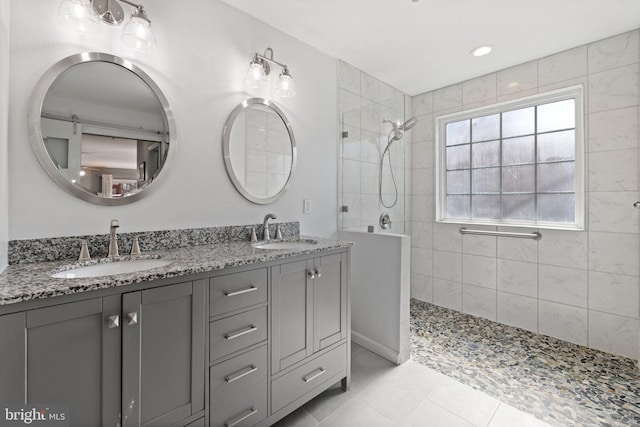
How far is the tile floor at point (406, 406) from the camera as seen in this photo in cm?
156

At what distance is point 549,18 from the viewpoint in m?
2.01

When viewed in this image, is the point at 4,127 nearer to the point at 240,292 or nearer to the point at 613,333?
the point at 240,292

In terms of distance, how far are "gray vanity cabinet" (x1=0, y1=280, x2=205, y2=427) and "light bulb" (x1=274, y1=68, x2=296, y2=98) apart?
1.44 meters

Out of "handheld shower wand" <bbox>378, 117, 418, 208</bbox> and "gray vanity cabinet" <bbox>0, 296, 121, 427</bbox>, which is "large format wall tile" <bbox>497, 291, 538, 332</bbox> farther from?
"gray vanity cabinet" <bbox>0, 296, 121, 427</bbox>

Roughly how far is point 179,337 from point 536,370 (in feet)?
7.58

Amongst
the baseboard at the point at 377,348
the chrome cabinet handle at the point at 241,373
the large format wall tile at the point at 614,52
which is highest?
the large format wall tile at the point at 614,52

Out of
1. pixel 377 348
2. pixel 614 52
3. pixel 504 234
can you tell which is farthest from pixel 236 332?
pixel 614 52

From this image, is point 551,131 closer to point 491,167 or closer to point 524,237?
point 491,167

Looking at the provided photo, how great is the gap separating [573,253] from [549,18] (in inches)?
70.6

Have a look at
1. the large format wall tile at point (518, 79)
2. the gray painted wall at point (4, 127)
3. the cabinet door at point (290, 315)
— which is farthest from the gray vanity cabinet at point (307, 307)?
the large format wall tile at point (518, 79)

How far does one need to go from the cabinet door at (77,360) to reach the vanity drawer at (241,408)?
38cm

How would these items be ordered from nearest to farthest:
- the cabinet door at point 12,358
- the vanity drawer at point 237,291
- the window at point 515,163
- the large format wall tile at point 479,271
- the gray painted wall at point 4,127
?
the cabinet door at point 12,358
the gray painted wall at point 4,127
the vanity drawer at point 237,291
the window at point 515,163
the large format wall tile at point 479,271

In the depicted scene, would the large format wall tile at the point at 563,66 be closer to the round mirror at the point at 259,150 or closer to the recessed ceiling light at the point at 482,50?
the recessed ceiling light at the point at 482,50

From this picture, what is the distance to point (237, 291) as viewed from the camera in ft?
4.27
